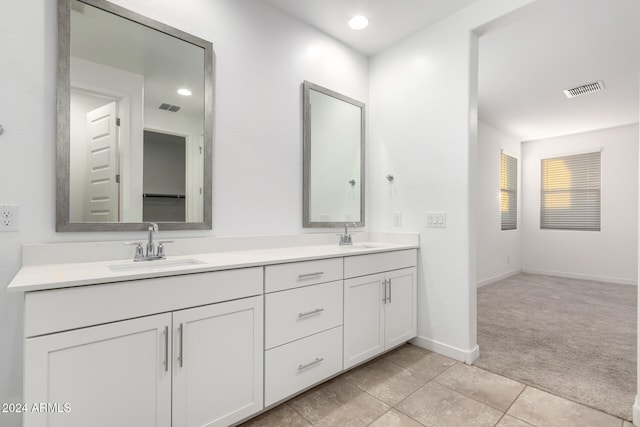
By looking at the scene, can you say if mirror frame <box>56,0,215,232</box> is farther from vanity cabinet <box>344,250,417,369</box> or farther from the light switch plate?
the light switch plate

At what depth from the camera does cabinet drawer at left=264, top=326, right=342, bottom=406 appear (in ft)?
5.16

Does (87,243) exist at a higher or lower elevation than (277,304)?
higher

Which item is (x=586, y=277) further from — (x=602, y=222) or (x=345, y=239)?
(x=345, y=239)

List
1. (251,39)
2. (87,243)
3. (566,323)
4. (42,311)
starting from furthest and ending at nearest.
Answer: (566,323), (251,39), (87,243), (42,311)

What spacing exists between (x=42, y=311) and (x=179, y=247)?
786mm

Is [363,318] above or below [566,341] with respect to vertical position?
above

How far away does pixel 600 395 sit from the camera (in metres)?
1.82

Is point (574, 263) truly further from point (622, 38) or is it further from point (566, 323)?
point (622, 38)

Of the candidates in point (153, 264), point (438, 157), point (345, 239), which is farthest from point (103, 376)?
point (438, 157)

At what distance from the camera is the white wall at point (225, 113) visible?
1.38 meters

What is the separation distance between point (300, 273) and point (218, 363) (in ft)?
1.93

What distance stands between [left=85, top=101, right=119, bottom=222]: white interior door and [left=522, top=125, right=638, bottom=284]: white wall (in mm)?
6616

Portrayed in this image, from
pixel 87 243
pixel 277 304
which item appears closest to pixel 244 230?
pixel 277 304

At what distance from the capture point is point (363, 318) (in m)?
2.06
